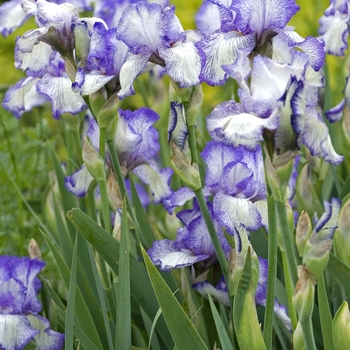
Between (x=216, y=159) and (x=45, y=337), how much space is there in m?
0.41

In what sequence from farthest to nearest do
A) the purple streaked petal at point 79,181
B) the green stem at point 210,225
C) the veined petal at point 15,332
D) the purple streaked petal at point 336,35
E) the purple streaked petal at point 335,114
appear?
the purple streaked petal at point 336,35 < the purple streaked petal at point 335,114 < the purple streaked petal at point 79,181 < the veined petal at point 15,332 < the green stem at point 210,225

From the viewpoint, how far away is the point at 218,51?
30.5 inches

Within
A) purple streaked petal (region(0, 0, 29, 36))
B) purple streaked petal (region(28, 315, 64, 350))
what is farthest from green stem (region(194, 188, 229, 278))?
purple streaked petal (region(0, 0, 29, 36))

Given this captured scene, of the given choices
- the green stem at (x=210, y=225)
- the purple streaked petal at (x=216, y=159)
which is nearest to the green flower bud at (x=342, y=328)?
the green stem at (x=210, y=225)

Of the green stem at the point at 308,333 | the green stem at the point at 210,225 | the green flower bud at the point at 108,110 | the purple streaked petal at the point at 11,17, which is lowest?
the green stem at the point at 308,333

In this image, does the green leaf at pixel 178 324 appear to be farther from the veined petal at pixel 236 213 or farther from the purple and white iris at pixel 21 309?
the purple and white iris at pixel 21 309

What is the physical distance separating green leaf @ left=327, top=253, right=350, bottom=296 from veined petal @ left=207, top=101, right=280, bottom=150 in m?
0.34

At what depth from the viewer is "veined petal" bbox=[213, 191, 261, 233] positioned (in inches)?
33.1

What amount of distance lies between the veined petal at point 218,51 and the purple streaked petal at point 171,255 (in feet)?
0.95

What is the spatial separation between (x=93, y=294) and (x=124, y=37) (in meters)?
0.50

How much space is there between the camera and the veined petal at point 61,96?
960 mm

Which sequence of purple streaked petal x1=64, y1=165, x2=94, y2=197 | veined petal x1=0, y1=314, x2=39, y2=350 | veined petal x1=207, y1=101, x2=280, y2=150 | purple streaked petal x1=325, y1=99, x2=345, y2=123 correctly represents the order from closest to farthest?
veined petal x1=207, y1=101, x2=280, y2=150 < veined petal x1=0, y1=314, x2=39, y2=350 < purple streaked petal x1=64, y1=165, x2=94, y2=197 < purple streaked petal x1=325, y1=99, x2=345, y2=123

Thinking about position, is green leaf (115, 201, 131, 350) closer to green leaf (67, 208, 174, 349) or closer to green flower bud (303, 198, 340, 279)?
green leaf (67, 208, 174, 349)

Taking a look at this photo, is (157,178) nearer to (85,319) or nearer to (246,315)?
(85,319)
